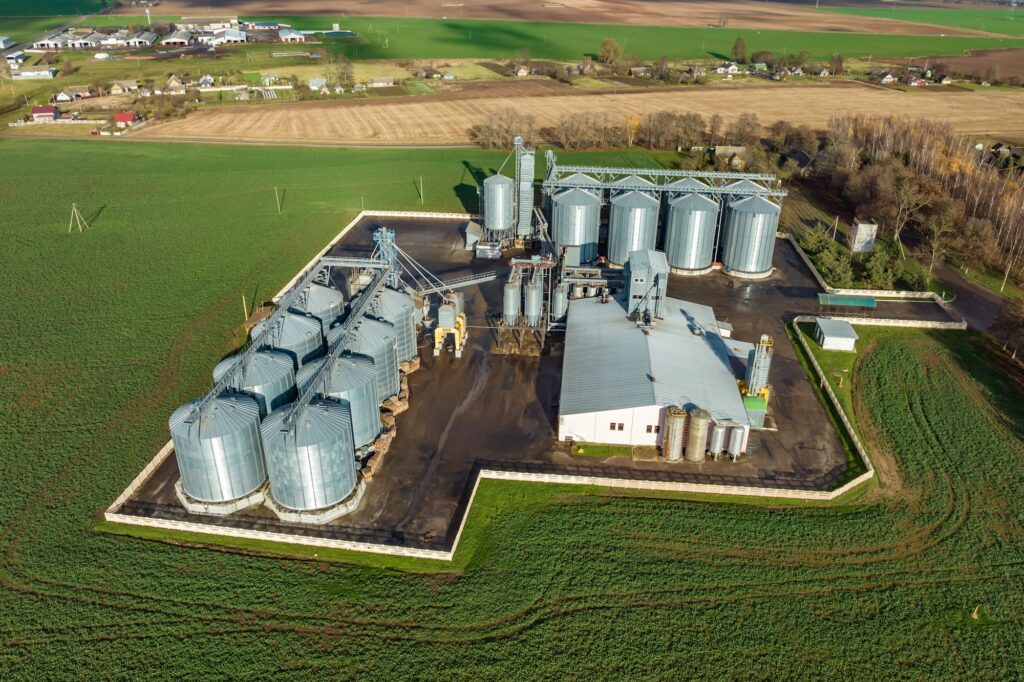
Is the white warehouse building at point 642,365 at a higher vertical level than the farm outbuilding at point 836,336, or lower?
higher

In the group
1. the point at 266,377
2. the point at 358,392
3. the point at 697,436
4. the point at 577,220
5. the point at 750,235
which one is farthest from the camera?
the point at 577,220

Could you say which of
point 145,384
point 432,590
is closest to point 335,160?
point 145,384

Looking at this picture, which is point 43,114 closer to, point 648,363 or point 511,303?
point 511,303

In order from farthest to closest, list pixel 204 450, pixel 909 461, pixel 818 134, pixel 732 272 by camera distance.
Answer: pixel 818 134, pixel 732 272, pixel 909 461, pixel 204 450

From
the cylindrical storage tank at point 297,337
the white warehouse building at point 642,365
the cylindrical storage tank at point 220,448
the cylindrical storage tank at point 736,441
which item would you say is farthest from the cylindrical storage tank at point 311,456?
the cylindrical storage tank at point 736,441

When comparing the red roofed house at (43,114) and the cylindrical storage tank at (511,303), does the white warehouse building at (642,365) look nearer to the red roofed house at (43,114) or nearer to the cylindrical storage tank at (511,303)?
the cylindrical storage tank at (511,303)

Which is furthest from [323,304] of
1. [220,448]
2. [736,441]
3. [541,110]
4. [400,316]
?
[541,110]

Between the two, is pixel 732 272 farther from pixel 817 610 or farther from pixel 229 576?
pixel 229 576
